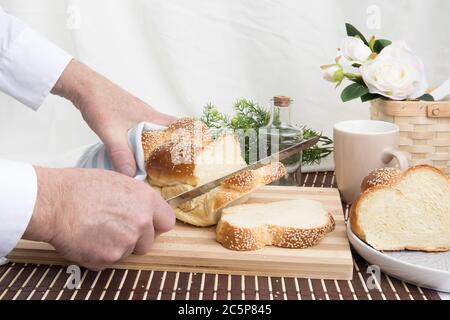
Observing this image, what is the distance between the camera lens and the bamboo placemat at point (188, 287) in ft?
3.37

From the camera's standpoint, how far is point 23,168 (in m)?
0.97

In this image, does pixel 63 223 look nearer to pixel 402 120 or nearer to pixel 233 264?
pixel 233 264

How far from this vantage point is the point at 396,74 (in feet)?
4.63

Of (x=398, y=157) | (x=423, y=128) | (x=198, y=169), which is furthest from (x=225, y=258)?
(x=423, y=128)

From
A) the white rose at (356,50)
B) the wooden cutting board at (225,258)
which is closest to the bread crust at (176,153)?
the wooden cutting board at (225,258)

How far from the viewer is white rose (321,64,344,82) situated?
4.93ft

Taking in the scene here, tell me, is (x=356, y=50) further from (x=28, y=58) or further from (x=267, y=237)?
(x=28, y=58)

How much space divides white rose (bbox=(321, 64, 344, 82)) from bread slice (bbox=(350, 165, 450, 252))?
1.31 feet

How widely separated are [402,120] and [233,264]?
56 centimetres

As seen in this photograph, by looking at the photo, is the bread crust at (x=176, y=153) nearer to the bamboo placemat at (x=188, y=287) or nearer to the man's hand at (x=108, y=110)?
the man's hand at (x=108, y=110)

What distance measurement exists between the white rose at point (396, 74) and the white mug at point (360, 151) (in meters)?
0.08

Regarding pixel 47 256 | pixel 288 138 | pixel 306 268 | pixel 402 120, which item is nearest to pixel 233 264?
pixel 306 268

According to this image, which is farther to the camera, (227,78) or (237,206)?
(227,78)

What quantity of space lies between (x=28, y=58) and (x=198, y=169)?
1.56 ft
